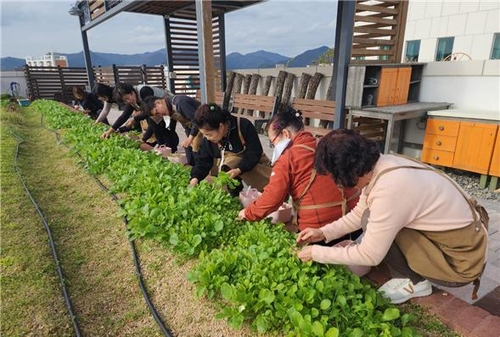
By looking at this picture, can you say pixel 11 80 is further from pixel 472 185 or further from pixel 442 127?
pixel 472 185

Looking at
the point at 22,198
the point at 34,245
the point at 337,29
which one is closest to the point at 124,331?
the point at 34,245

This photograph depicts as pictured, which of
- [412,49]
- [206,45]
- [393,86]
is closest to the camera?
[206,45]

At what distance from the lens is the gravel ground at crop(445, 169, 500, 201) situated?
4.88 m

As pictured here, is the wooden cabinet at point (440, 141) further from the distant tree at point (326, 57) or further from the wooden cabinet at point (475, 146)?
the distant tree at point (326, 57)

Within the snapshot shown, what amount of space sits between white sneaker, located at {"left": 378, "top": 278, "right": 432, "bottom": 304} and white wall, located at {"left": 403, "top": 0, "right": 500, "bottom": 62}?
14497 millimetres

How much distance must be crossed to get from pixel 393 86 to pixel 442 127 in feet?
3.71

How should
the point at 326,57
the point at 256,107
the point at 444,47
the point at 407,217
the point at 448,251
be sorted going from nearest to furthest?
the point at 407,217 < the point at 448,251 < the point at 256,107 < the point at 444,47 < the point at 326,57

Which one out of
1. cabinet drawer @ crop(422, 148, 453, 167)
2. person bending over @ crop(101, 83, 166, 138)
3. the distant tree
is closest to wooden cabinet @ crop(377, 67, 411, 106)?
cabinet drawer @ crop(422, 148, 453, 167)

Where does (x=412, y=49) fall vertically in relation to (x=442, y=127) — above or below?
above

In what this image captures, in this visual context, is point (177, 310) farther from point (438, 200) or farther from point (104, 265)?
point (438, 200)

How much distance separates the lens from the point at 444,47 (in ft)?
49.1

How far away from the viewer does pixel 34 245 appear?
3.14m

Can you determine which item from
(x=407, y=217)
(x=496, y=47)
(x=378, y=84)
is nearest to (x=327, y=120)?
(x=378, y=84)

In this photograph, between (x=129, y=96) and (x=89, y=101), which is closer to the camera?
(x=129, y=96)
